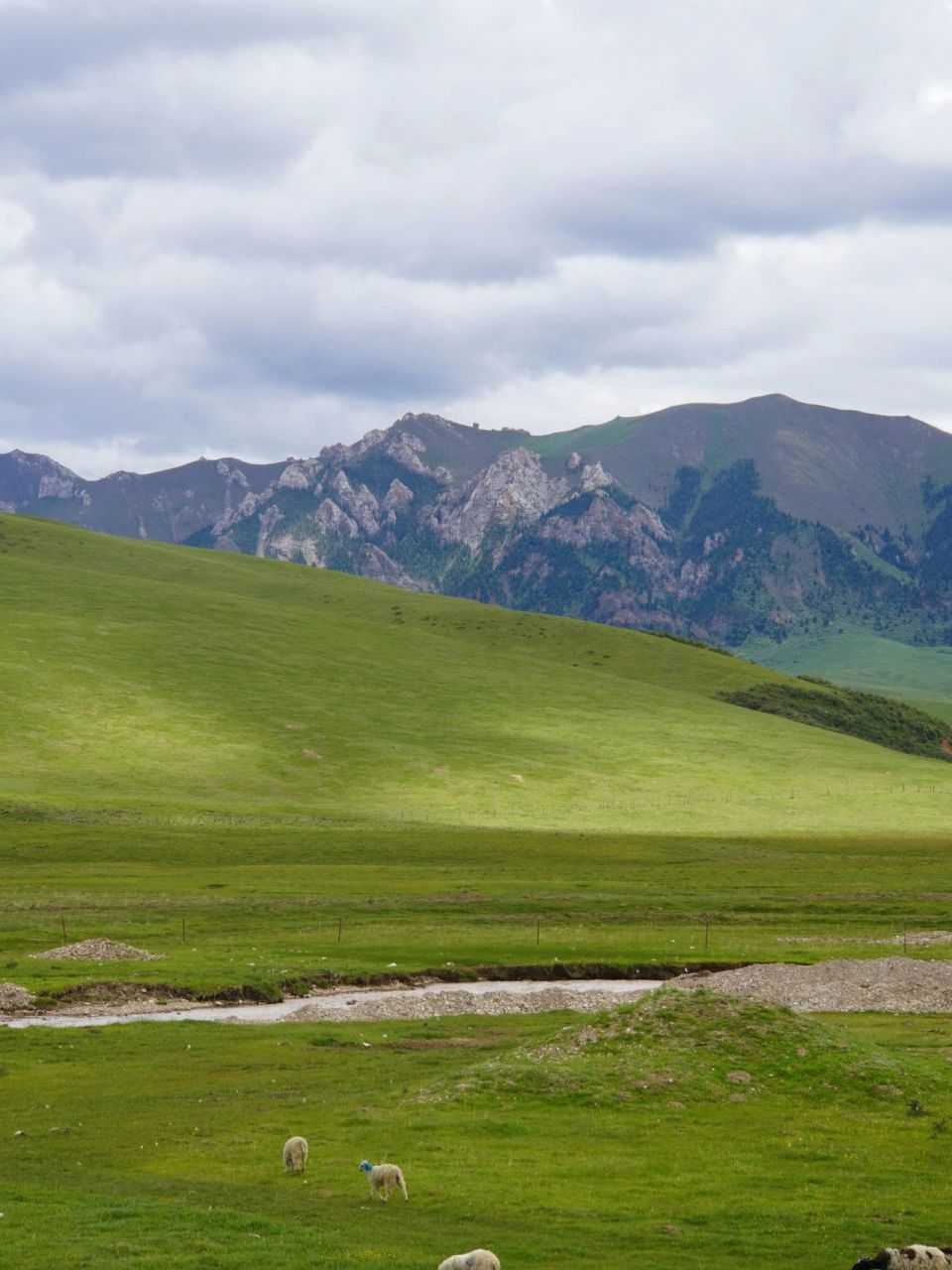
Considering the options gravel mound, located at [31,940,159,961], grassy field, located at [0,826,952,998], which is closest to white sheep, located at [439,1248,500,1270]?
grassy field, located at [0,826,952,998]

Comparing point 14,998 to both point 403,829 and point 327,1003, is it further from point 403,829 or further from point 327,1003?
point 403,829

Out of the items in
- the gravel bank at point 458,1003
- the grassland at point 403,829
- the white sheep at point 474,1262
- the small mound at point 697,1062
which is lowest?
the grassland at point 403,829

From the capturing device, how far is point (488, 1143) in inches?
1403

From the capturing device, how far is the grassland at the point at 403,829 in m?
76.8

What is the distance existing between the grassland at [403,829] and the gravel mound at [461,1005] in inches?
199

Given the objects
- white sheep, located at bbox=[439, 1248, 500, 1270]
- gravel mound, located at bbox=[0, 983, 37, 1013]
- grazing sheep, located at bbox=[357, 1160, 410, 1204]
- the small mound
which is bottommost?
gravel mound, located at bbox=[0, 983, 37, 1013]

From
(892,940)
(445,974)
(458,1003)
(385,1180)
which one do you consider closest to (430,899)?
(445,974)

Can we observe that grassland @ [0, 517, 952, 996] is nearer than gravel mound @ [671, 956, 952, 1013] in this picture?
No

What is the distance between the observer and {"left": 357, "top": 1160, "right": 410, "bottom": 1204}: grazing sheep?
98.8 feet

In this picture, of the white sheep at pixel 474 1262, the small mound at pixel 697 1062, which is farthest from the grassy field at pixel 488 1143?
the white sheep at pixel 474 1262

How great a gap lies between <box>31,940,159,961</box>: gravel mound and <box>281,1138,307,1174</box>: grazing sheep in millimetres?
36569

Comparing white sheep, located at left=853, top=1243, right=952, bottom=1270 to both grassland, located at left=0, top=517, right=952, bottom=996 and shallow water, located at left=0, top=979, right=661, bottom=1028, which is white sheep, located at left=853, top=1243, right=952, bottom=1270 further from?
grassland, located at left=0, top=517, right=952, bottom=996

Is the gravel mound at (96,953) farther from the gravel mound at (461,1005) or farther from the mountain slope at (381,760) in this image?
the mountain slope at (381,760)

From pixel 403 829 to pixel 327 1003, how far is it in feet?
217
